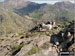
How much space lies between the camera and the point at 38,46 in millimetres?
16859

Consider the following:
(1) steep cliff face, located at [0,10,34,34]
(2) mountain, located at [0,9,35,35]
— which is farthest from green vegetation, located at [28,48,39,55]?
(1) steep cliff face, located at [0,10,34,34]

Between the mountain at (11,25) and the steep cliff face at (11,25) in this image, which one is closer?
the mountain at (11,25)

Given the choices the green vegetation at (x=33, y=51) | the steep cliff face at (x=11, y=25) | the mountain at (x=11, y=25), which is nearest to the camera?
the green vegetation at (x=33, y=51)

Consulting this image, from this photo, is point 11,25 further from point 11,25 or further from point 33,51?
point 33,51

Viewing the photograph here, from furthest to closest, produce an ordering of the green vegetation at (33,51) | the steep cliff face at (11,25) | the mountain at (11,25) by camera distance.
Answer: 1. the steep cliff face at (11,25)
2. the mountain at (11,25)
3. the green vegetation at (33,51)

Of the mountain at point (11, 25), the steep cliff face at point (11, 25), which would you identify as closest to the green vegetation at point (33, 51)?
the mountain at point (11, 25)

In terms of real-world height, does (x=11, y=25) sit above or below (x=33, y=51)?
below

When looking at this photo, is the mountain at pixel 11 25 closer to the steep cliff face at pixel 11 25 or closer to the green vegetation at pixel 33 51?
the steep cliff face at pixel 11 25

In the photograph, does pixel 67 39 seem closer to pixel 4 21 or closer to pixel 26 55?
pixel 26 55

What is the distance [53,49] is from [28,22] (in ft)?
512

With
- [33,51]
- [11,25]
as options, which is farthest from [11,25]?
[33,51]

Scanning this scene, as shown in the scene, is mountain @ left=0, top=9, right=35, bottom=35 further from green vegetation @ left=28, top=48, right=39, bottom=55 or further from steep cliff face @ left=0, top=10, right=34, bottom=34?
green vegetation @ left=28, top=48, right=39, bottom=55

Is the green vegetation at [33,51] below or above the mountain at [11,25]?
above

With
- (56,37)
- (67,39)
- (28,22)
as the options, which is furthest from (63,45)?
(28,22)
